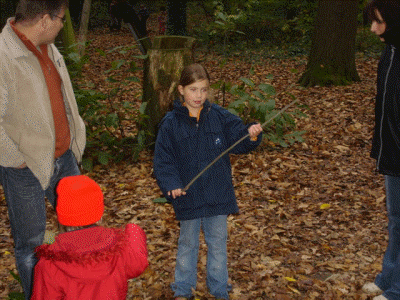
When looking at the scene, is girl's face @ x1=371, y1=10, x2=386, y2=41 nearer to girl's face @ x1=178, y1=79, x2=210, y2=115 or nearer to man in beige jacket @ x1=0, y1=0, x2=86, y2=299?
girl's face @ x1=178, y1=79, x2=210, y2=115

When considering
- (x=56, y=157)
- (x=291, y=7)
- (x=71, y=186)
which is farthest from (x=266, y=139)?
(x=291, y=7)

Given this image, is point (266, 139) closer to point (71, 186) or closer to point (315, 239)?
point (315, 239)

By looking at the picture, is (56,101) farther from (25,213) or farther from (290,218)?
(290,218)

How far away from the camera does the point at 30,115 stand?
2.78m

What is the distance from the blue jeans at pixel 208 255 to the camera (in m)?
3.41

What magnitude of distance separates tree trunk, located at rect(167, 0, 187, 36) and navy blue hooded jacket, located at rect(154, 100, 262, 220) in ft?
51.7

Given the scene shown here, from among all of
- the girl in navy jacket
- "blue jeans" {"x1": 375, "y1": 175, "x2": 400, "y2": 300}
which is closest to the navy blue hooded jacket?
the girl in navy jacket

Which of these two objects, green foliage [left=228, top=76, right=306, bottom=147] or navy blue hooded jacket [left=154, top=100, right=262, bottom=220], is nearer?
navy blue hooded jacket [left=154, top=100, right=262, bottom=220]

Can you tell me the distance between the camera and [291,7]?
17.5 metres

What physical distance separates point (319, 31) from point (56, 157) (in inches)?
333

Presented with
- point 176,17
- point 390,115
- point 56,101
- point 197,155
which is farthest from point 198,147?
point 176,17

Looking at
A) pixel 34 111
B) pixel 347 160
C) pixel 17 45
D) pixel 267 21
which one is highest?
pixel 267 21

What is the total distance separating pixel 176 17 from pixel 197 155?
1601 cm

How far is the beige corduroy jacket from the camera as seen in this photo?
2699 millimetres
